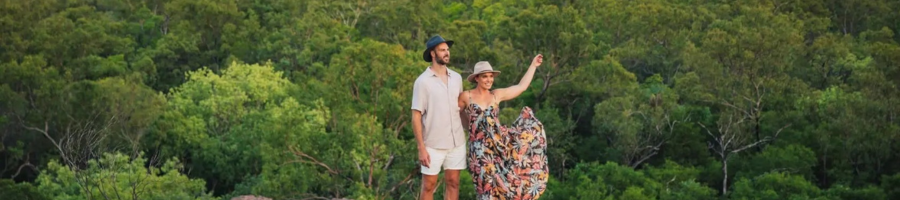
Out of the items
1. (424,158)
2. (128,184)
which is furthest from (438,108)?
(128,184)

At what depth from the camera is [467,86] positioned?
122 ft

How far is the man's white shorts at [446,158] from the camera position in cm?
956

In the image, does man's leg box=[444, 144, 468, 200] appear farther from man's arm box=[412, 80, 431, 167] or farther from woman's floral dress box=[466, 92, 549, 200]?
man's arm box=[412, 80, 431, 167]

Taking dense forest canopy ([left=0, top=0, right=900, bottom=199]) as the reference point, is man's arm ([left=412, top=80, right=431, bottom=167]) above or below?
above

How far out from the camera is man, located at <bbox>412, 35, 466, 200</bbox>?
9.32m

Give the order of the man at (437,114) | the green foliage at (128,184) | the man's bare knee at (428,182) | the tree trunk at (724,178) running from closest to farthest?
1. the man at (437,114)
2. the man's bare knee at (428,182)
3. the green foliage at (128,184)
4. the tree trunk at (724,178)

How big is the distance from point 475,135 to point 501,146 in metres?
0.21

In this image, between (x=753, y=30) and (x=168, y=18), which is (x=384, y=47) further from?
(x=168, y=18)

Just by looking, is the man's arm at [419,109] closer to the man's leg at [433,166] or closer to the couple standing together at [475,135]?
the couple standing together at [475,135]

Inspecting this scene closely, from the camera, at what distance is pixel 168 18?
6300cm

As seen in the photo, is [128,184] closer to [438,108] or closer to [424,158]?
[424,158]

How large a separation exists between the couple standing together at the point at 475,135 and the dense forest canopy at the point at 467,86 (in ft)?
78.9

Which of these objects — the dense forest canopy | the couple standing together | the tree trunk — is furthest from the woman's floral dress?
the tree trunk

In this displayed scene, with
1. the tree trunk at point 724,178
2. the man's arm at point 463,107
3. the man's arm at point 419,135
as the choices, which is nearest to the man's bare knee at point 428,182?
the man's arm at point 419,135
